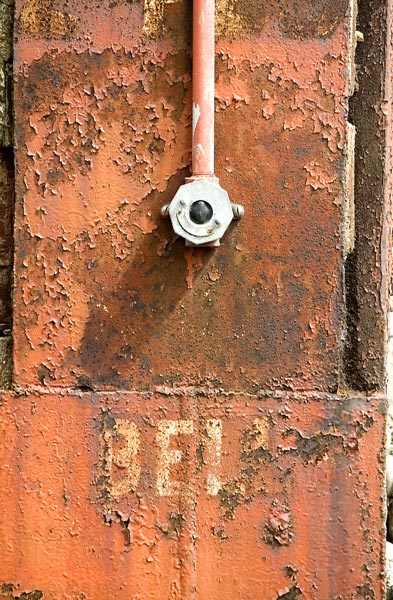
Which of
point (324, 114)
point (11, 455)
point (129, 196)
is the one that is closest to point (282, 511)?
point (11, 455)

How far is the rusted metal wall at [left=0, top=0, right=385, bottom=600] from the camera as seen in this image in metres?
1.44

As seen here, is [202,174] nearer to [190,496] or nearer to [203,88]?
[203,88]

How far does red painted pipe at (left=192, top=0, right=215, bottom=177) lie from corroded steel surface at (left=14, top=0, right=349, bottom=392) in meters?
0.06

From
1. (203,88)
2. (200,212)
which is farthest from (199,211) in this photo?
(203,88)

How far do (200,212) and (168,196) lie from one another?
13cm

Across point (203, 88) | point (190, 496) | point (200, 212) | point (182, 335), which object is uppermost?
point (203, 88)

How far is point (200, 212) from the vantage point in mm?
1375

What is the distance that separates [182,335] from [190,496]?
377mm

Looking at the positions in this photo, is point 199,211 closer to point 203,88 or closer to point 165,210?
point 165,210

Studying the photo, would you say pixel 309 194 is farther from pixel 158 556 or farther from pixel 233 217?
pixel 158 556

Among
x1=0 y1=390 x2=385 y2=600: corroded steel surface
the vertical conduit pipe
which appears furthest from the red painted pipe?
x1=0 y1=390 x2=385 y2=600: corroded steel surface

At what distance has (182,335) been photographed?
4.83 feet

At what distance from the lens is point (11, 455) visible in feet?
4.81

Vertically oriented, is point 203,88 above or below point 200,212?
above
